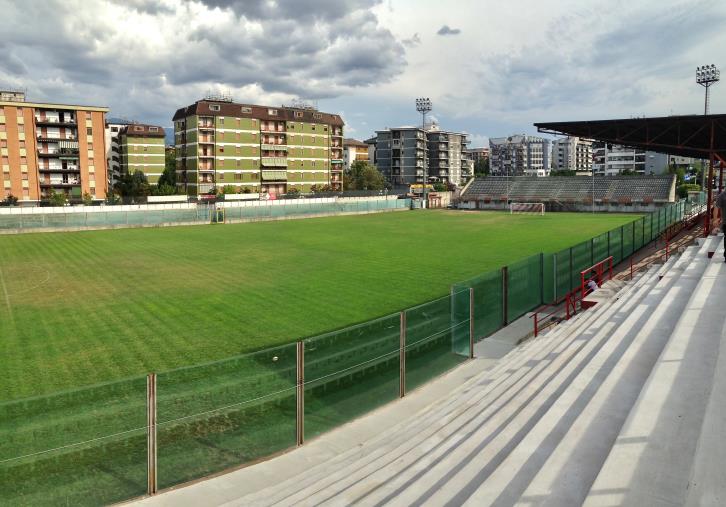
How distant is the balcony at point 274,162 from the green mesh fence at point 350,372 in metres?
93.1

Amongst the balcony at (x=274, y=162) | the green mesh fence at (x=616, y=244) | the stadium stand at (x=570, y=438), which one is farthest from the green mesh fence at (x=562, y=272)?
the balcony at (x=274, y=162)

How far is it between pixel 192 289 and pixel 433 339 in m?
13.9

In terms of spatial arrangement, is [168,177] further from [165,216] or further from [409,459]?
[409,459]

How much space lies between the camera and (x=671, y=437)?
5910 mm

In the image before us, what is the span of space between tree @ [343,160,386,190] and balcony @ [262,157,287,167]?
62.5 feet

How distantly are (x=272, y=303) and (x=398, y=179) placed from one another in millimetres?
133726

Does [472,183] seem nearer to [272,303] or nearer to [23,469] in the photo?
[272,303]

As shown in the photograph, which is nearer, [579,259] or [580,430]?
[580,430]

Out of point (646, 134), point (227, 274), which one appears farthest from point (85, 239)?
point (646, 134)

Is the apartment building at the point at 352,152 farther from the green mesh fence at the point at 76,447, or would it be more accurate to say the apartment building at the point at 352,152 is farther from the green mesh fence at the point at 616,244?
the green mesh fence at the point at 76,447

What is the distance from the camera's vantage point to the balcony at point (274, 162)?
100 metres

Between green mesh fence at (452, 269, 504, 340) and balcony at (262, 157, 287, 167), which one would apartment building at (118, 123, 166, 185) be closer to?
balcony at (262, 157, 287, 167)

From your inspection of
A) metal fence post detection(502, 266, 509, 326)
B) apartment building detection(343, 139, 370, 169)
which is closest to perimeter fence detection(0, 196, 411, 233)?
metal fence post detection(502, 266, 509, 326)

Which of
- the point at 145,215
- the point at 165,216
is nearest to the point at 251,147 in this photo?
the point at 165,216
